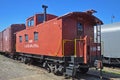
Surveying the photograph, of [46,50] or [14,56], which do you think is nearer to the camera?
[46,50]

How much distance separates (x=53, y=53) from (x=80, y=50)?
211cm

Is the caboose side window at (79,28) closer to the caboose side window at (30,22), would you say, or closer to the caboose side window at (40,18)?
the caboose side window at (40,18)

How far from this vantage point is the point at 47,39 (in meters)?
14.3

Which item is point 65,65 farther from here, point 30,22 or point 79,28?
point 30,22

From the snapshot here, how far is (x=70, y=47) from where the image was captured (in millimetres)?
12555

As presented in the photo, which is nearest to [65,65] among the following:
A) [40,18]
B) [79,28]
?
[79,28]

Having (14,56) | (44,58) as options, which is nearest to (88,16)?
(44,58)

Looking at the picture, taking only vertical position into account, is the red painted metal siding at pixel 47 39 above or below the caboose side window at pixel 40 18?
below

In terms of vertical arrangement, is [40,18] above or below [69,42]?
above

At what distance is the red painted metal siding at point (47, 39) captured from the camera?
12742mm

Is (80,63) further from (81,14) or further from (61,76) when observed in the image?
(81,14)

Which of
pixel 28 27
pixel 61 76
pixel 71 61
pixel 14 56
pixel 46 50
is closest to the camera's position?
pixel 71 61

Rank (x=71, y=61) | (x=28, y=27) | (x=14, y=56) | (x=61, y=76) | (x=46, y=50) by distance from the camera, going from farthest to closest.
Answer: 1. (x=14, y=56)
2. (x=28, y=27)
3. (x=46, y=50)
4. (x=61, y=76)
5. (x=71, y=61)

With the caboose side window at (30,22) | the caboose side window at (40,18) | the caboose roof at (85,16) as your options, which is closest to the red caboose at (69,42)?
the caboose roof at (85,16)
